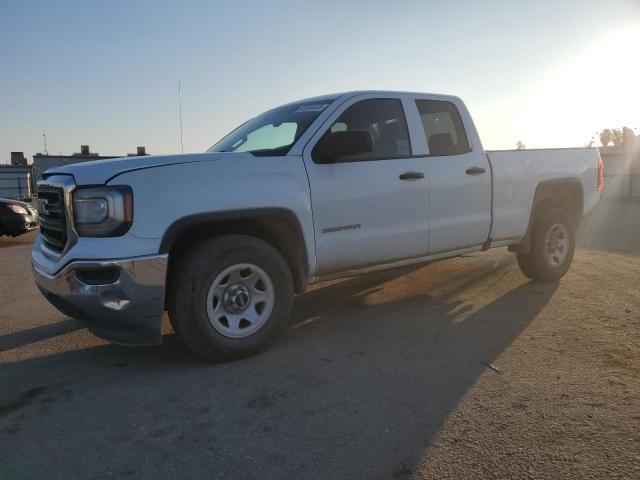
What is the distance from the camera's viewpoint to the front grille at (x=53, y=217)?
3.54m

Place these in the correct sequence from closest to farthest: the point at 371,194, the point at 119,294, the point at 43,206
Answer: the point at 119,294 < the point at 43,206 < the point at 371,194

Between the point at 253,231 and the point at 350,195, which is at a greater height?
the point at 350,195

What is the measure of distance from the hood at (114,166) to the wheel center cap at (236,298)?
94 cm

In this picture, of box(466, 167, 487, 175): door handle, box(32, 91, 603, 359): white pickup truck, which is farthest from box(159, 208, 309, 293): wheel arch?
box(466, 167, 487, 175): door handle

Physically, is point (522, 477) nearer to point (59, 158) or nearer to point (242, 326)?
point (242, 326)

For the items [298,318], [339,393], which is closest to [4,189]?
[298,318]

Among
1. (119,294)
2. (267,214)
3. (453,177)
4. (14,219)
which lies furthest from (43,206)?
(14,219)

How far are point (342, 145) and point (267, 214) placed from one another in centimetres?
82

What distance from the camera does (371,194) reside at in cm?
430

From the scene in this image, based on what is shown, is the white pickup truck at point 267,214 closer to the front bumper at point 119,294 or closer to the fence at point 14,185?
the front bumper at point 119,294

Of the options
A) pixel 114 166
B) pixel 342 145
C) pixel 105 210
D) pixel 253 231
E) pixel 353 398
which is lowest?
pixel 353 398

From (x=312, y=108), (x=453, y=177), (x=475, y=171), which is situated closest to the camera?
(x=312, y=108)

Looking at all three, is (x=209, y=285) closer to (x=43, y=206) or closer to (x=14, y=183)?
(x=43, y=206)

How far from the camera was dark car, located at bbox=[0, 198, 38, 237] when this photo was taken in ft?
33.8
